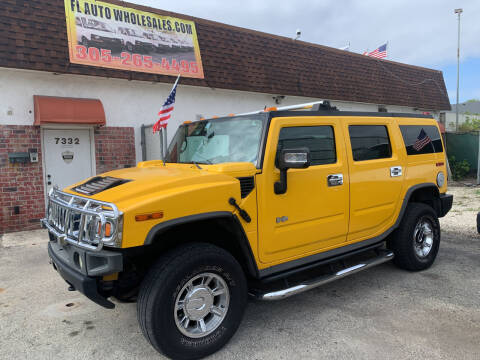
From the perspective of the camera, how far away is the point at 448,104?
57.5 ft

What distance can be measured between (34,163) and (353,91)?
34.3 feet

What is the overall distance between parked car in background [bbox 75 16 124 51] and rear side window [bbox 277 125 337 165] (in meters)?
6.46

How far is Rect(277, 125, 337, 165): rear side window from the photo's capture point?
136 inches

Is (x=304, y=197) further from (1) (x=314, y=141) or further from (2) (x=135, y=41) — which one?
(2) (x=135, y=41)

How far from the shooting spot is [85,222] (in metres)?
2.73

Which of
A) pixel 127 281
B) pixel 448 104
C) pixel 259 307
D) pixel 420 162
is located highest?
pixel 448 104

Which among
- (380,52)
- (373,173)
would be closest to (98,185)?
(373,173)

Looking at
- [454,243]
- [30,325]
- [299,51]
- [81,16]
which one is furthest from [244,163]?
[299,51]

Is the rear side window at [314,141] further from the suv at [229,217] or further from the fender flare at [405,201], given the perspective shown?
the fender flare at [405,201]

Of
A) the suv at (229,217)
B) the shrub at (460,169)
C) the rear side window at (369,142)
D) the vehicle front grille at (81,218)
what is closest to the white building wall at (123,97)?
the suv at (229,217)

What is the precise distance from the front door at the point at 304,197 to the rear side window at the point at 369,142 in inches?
9.8

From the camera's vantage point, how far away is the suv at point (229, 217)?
2.68 metres

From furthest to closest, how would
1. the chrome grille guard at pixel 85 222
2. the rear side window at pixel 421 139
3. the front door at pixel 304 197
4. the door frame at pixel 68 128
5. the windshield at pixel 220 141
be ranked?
the door frame at pixel 68 128 → the rear side window at pixel 421 139 → the windshield at pixel 220 141 → the front door at pixel 304 197 → the chrome grille guard at pixel 85 222

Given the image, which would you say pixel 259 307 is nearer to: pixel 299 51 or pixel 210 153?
pixel 210 153
